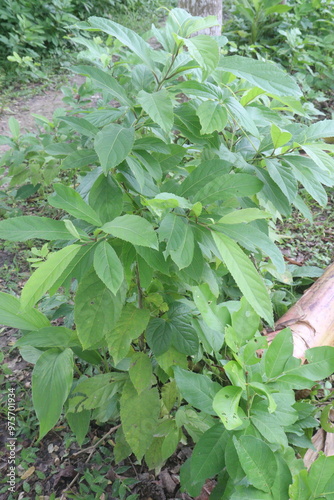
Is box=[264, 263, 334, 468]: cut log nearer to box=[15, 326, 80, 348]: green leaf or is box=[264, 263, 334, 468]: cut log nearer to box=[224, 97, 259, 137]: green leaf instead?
box=[15, 326, 80, 348]: green leaf

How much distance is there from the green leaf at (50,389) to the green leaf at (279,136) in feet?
3.22

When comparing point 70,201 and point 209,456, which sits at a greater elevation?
point 70,201

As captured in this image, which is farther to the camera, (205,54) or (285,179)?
(285,179)

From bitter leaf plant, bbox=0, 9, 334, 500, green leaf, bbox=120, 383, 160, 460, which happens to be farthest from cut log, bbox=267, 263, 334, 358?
green leaf, bbox=120, 383, 160, 460

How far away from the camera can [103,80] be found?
119 centimetres

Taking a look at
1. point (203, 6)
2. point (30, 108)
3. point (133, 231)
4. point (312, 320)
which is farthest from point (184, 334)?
point (30, 108)

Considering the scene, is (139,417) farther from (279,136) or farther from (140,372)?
(279,136)

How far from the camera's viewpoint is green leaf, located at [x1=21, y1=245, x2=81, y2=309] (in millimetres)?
931

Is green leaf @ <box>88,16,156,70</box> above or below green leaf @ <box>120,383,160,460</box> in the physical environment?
above

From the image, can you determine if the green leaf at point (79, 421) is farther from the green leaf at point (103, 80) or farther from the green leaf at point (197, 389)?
the green leaf at point (103, 80)

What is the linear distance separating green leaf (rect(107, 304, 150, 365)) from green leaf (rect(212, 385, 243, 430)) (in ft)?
1.14

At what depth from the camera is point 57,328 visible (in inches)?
57.0

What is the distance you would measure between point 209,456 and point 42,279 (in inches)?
27.2

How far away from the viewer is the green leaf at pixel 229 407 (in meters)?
0.98
